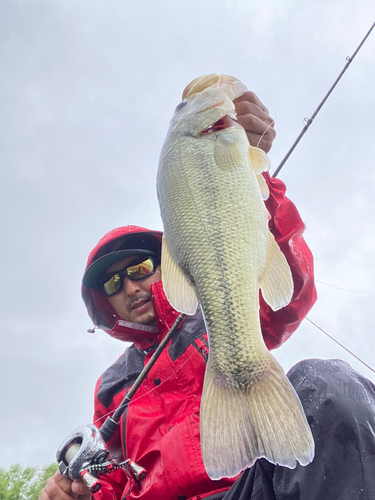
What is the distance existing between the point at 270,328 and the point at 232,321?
4.37ft

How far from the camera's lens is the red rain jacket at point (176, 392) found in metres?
2.26

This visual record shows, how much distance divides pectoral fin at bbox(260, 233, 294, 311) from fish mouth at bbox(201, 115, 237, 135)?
29.6 inches

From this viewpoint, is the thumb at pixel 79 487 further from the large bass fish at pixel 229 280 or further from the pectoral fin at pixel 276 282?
the pectoral fin at pixel 276 282

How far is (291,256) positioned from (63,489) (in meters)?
2.15

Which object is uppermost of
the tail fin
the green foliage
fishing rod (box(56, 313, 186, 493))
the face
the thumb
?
the tail fin

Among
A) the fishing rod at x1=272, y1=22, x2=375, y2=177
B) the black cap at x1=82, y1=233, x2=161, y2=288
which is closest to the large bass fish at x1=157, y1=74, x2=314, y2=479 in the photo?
the fishing rod at x1=272, y1=22, x2=375, y2=177

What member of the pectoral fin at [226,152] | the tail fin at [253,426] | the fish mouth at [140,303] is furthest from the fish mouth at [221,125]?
the fish mouth at [140,303]

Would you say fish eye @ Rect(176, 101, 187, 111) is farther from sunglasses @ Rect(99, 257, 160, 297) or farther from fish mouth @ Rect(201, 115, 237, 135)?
sunglasses @ Rect(99, 257, 160, 297)

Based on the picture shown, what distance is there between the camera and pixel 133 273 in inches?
140

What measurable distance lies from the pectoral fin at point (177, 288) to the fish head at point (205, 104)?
0.75m

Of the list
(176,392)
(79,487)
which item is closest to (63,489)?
(79,487)

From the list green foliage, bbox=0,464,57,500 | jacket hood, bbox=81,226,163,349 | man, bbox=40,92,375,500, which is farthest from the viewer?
green foliage, bbox=0,464,57,500

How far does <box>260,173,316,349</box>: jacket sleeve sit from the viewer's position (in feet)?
8.00

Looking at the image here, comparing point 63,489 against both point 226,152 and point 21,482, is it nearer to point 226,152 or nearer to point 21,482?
point 226,152
